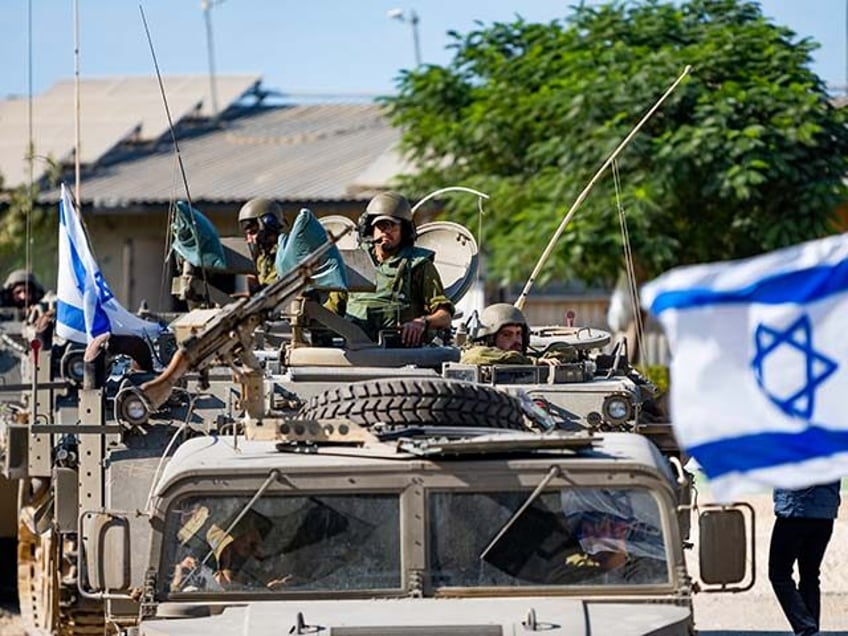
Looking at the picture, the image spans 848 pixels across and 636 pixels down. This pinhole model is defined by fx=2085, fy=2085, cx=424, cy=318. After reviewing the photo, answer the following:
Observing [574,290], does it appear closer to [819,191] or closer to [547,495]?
[819,191]

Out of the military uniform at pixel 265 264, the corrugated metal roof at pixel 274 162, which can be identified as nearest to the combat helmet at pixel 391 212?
the military uniform at pixel 265 264

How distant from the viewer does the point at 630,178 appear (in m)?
21.8

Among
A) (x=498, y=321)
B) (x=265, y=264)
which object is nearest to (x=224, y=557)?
(x=498, y=321)

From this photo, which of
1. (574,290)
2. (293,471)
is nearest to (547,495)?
(293,471)

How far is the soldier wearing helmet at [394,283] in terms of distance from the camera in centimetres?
1059

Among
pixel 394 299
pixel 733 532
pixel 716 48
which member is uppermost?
pixel 716 48

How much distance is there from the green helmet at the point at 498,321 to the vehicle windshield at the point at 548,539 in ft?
8.26

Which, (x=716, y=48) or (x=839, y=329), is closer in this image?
(x=839, y=329)

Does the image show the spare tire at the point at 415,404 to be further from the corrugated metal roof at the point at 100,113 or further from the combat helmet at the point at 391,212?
the corrugated metal roof at the point at 100,113

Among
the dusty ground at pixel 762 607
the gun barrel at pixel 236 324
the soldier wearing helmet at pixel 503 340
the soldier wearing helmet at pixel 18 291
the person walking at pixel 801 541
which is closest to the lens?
the gun barrel at pixel 236 324

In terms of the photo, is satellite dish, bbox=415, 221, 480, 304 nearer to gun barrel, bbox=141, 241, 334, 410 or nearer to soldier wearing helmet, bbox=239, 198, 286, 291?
soldier wearing helmet, bbox=239, 198, 286, 291

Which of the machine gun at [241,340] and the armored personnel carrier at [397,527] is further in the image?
the machine gun at [241,340]

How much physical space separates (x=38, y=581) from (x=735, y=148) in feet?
37.8

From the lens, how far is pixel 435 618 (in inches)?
277
